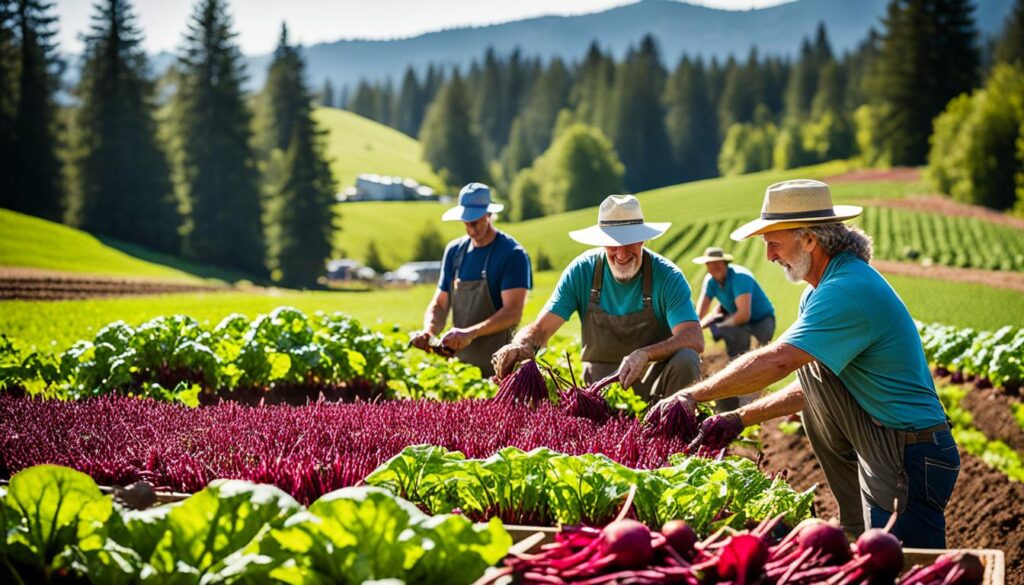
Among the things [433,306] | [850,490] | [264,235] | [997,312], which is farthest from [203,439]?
[264,235]

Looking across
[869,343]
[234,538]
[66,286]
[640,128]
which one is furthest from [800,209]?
[640,128]

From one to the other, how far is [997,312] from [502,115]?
397ft

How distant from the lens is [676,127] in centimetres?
12825

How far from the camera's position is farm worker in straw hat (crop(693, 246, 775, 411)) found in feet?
37.4

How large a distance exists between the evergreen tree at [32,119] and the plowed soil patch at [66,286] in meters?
17.8

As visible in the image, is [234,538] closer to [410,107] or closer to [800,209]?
[800,209]

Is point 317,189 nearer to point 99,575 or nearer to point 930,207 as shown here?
point 930,207

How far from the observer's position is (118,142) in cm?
5669

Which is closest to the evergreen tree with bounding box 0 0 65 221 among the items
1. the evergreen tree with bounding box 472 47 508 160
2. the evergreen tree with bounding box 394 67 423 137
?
the evergreen tree with bounding box 472 47 508 160

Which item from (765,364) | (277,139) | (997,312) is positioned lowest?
(997,312)

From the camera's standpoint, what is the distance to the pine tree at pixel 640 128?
120875mm

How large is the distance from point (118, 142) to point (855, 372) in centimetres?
5821

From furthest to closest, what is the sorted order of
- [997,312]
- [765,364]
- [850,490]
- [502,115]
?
[502,115] → [997,312] → [850,490] → [765,364]

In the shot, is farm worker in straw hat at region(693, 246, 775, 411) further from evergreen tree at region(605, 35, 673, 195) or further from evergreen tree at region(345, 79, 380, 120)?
evergreen tree at region(345, 79, 380, 120)
